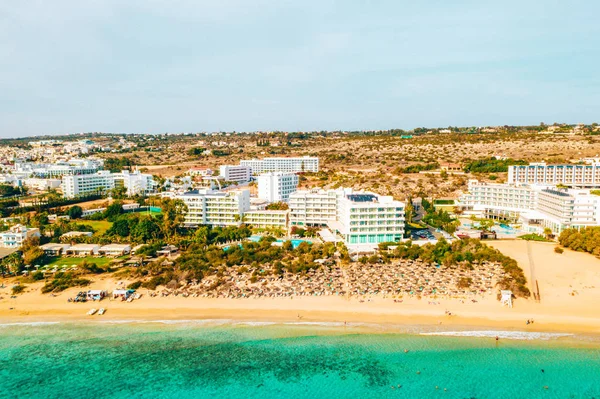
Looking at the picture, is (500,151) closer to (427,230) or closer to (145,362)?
(427,230)

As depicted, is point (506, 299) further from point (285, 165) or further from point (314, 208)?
point (285, 165)

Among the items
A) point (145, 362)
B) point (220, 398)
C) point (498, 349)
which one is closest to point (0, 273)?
point (145, 362)

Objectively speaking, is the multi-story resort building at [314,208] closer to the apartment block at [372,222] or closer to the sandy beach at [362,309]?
the apartment block at [372,222]

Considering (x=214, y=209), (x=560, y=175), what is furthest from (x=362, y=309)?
(x=560, y=175)

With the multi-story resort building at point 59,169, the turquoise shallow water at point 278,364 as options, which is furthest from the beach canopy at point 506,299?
the multi-story resort building at point 59,169

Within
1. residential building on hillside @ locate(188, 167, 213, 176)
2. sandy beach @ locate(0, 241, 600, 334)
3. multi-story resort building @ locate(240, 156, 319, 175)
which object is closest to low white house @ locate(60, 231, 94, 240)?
sandy beach @ locate(0, 241, 600, 334)
